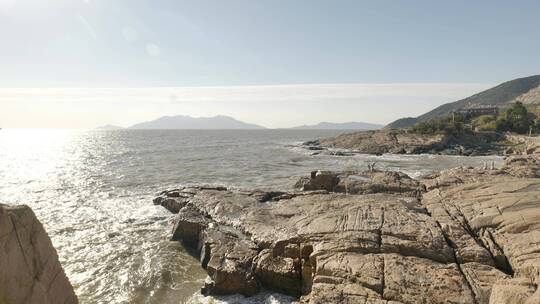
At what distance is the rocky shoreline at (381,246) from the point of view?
38.9 feet

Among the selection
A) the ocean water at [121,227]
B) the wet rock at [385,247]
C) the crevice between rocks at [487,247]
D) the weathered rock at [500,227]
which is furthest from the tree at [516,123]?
the crevice between rocks at [487,247]

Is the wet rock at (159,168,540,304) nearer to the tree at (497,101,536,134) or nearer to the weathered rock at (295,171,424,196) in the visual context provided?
the weathered rock at (295,171,424,196)

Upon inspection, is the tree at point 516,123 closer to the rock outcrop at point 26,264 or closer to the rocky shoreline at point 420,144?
the rocky shoreline at point 420,144

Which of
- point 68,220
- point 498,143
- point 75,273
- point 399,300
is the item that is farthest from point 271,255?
point 498,143

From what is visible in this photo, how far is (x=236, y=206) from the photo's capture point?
25188mm

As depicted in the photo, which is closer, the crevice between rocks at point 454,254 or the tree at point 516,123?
the crevice between rocks at point 454,254

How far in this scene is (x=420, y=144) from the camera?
86375mm

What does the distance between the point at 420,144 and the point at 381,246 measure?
7982cm

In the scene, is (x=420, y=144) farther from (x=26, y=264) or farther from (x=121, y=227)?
(x=26, y=264)

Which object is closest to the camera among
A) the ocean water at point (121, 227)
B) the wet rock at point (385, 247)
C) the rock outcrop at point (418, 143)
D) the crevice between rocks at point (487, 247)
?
the wet rock at point (385, 247)

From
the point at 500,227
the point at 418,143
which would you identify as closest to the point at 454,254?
the point at 500,227

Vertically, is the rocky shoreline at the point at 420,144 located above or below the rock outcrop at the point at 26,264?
below

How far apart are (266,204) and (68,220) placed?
654 inches

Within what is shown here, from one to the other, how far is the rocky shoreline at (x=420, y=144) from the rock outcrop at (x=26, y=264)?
245 ft
